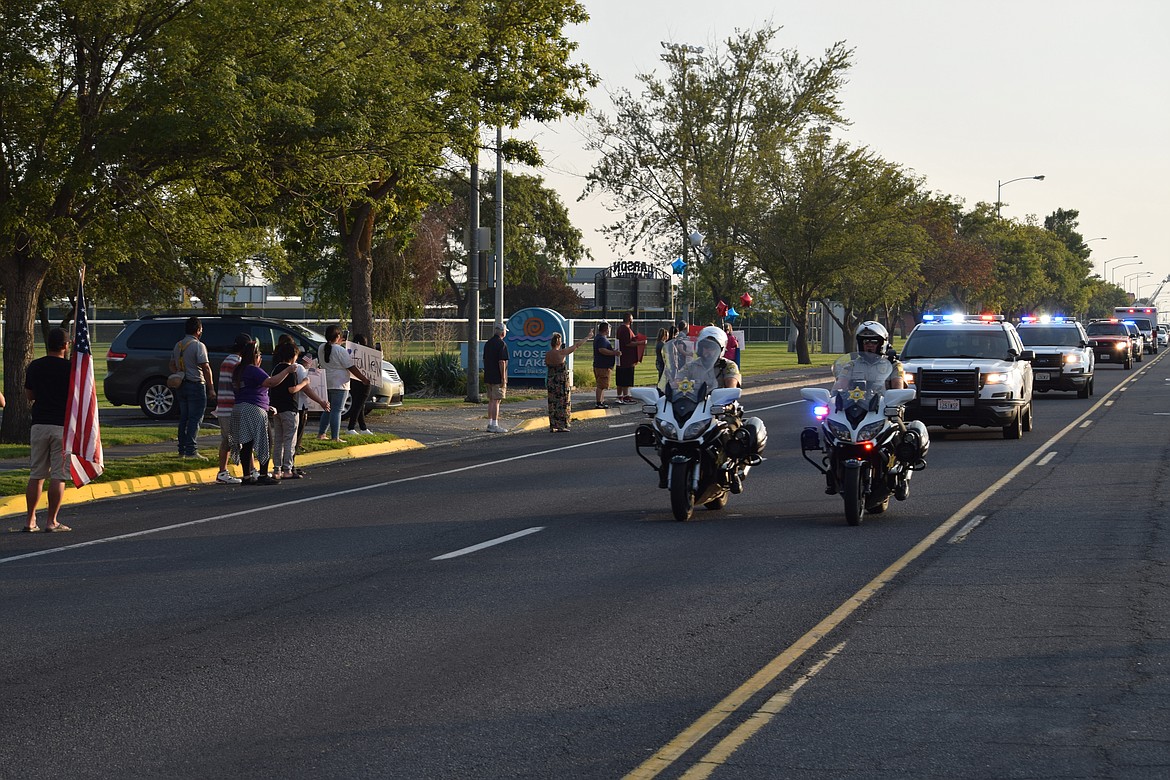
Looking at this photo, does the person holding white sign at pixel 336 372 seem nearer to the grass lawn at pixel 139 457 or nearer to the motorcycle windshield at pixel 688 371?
the grass lawn at pixel 139 457

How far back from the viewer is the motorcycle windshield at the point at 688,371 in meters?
13.6

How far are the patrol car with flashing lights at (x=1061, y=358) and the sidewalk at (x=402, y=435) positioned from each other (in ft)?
24.2

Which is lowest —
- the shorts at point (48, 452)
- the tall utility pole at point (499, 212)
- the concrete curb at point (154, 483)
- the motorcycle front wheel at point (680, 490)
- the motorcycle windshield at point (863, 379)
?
the concrete curb at point (154, 483)

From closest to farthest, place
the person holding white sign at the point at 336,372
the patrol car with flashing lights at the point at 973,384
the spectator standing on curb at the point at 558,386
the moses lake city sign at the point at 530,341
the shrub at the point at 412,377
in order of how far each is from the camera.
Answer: the person holding white sign at the point at 336,372
the patrol car with flashing lights at the point at 973,384
the spectator standing on curb at the point at 558,386
the shrub at the point at 412,377
the moses lake city sign at the point at 530,341

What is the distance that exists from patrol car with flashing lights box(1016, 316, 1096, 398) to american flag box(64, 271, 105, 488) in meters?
23.8

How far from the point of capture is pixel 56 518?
1379 centimetres

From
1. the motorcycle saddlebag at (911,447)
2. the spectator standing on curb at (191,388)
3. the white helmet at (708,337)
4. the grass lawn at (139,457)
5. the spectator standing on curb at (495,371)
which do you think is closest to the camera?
the motorcycle saddlebag at (911,447)

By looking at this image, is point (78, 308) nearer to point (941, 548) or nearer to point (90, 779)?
point (941, 548)

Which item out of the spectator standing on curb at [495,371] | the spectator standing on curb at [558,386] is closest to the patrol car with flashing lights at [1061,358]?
the spectator standing on curb at [558,386]

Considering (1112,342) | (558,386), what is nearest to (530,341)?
(558,386)

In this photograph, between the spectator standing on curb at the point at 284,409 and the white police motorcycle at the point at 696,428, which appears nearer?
the white police motorcycle at the point at 696,428

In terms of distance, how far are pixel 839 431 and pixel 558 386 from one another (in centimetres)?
1268

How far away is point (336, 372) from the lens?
21.6 m

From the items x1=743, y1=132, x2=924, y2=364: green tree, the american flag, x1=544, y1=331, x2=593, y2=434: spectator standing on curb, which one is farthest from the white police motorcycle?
x1=743, y1=132, x2=924, y2=364: green tree
